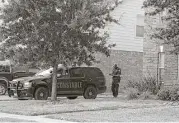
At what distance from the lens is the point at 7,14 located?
19.3 meters

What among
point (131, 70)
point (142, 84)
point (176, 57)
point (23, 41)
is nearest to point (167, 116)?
point (23, 41)

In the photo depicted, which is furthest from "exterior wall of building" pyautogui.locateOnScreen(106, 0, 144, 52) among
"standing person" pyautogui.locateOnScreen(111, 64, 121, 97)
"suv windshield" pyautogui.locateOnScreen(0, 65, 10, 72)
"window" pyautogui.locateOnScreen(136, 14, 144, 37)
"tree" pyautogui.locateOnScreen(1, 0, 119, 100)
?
"tree" pyautogui.locateOnScreen(1, 0, 119, 100)

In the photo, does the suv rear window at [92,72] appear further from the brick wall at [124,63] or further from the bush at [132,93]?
the brick wall at [124,63]

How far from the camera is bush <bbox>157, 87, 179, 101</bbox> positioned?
22.0 meters

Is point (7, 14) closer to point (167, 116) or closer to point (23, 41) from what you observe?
point (23, 41)

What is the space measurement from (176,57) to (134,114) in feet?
36.3

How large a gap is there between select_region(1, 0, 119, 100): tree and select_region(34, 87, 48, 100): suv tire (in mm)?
2075

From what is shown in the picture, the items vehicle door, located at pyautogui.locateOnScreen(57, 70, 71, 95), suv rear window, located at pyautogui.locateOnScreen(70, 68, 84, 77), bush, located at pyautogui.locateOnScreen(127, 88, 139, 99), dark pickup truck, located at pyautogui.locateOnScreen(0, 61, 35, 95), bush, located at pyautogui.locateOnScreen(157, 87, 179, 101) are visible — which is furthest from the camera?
dark pickup truck, located at pyautogui.locateOnScreen(0, 61, 35, 95)

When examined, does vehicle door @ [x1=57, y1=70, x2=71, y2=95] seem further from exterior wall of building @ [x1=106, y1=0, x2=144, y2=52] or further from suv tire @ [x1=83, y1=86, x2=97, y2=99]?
exterior wall of building @ [x1=106, y1=0, x2=144, y2=52]

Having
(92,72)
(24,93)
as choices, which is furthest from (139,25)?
(24,93)

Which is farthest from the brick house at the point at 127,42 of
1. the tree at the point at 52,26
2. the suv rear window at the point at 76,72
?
the tree at the point at 52,26

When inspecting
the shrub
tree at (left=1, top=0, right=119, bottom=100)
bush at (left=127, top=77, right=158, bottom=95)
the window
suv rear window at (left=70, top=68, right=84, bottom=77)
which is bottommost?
the shrub

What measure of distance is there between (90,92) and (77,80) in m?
1.00

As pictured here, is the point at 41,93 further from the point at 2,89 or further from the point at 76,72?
the point at 2,89
